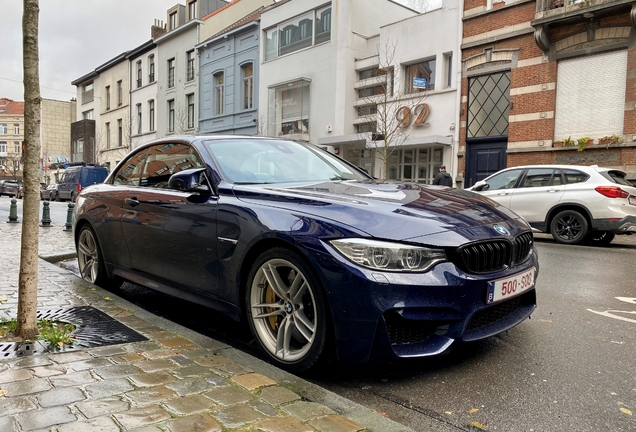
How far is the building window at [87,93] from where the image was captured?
46625mm

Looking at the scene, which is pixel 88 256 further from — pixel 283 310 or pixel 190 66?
pixel 190 66

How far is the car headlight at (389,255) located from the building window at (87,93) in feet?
162

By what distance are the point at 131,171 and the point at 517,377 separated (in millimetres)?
3869

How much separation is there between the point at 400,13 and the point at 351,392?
83.4 feet

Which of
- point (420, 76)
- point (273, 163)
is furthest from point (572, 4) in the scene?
point (273, 163)

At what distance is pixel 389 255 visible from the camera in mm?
2717

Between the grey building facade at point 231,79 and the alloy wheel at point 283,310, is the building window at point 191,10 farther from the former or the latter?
the alloy wheel at point 283,310

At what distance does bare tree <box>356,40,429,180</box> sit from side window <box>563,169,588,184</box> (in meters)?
9.14

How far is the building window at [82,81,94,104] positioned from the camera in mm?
46625

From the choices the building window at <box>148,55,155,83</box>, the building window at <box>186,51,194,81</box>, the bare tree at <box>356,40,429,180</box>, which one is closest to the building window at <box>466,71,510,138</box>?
the bare tree at <box>356,40,429,180</box>

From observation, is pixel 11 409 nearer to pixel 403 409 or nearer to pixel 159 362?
pixel 159 362

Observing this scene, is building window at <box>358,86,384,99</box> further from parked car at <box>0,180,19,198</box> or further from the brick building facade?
parked car at <box>0,180,19,198</box>

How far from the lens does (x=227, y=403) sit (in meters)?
2.44

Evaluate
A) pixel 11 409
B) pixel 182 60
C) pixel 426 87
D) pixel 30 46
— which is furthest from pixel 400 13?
pixel 11 409
